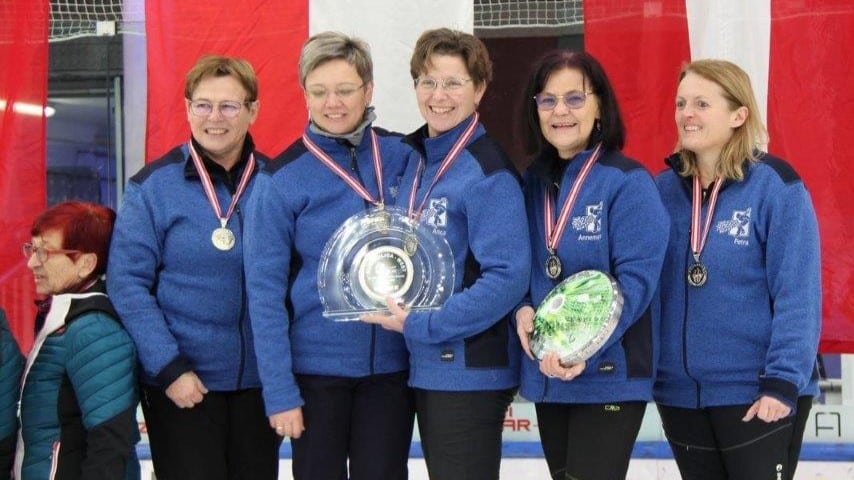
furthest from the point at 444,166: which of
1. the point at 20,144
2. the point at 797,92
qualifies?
the point at 20,144

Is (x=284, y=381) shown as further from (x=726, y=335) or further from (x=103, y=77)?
(x=103, y=77)

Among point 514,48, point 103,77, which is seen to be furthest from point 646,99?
point 103,77

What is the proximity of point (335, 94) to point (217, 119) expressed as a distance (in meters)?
0.41

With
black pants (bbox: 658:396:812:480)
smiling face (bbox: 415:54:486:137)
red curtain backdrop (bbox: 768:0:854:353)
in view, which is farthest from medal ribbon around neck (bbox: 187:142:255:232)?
red curtain backdrop (bbox: 768:0:854:353)

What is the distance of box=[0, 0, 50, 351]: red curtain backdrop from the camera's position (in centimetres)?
372

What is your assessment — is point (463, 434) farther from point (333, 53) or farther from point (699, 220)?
point (333, 53)

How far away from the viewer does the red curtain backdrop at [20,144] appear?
12.2 feet

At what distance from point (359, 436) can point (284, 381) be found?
0.82ft

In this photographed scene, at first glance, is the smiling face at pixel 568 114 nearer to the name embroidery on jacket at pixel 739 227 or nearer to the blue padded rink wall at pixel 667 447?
the name embroidery on jacket at pixel 739 227

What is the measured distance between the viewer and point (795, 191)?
8.57 ft

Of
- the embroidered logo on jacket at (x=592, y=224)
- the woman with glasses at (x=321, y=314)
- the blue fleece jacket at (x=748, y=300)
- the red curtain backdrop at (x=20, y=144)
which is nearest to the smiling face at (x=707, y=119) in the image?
the blue fleece jacket at (x=748, y=300)

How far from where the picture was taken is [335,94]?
2.72 metres

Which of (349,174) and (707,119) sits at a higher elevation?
(707,119)

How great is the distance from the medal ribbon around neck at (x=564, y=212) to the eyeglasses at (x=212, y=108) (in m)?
0.97
